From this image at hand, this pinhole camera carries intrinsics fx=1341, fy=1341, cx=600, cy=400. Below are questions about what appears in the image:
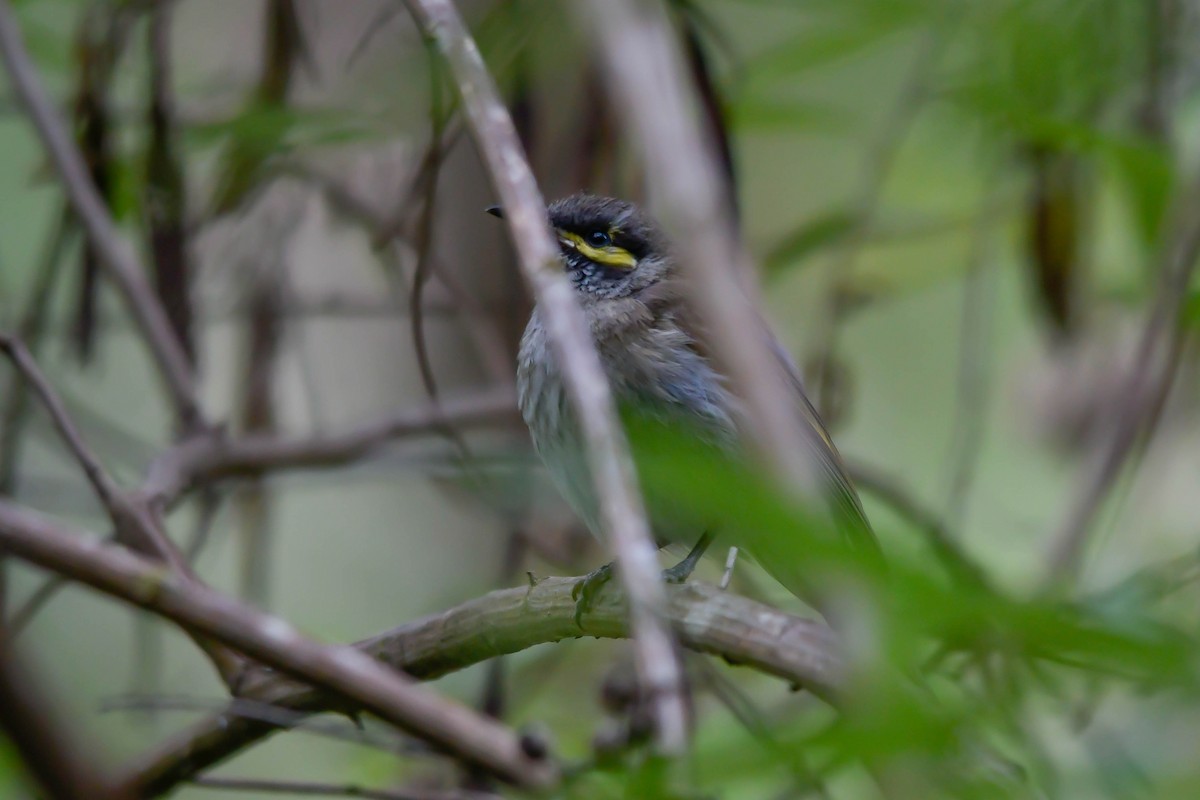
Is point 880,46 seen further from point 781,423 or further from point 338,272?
point 781,423

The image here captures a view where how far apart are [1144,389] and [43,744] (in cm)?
397

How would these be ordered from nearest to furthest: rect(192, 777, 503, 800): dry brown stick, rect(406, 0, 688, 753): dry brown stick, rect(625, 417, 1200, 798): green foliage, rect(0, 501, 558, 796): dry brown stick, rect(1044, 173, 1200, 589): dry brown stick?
rect(625, 417, 1200, 798): green foliage → rect(406, 0, 688, 753): dry brown stick → rect(0, 501, 558, 796): dry brown stick → rect(192, 777, 503, 800): dry brown stick → rect(1044, 173, 1200, 589): dry brown stick

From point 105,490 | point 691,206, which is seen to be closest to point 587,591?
point 105,490

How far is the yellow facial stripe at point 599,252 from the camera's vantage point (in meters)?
4.47

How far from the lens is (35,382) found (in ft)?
9.75

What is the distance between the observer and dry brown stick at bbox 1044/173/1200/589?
12.9 feet

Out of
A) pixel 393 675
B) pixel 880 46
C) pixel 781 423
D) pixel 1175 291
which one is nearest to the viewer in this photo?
pixel 781 423

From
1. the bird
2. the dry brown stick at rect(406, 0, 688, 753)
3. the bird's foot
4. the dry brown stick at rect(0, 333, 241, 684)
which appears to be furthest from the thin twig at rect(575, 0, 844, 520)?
the bird

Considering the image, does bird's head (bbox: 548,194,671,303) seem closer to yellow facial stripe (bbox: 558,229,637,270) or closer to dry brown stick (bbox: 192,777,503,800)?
yellow facial stripe (bbox: 558,229,637,270)

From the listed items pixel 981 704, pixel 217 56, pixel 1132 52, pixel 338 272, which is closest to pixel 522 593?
pixel 981 704

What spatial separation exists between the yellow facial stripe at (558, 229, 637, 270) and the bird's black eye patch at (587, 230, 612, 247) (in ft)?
0.05

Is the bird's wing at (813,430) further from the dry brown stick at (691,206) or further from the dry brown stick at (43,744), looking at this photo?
the dry brown stick at (43,744)

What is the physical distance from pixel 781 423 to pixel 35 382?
2.19 m

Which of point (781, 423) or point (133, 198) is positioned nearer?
point (781, 423)
